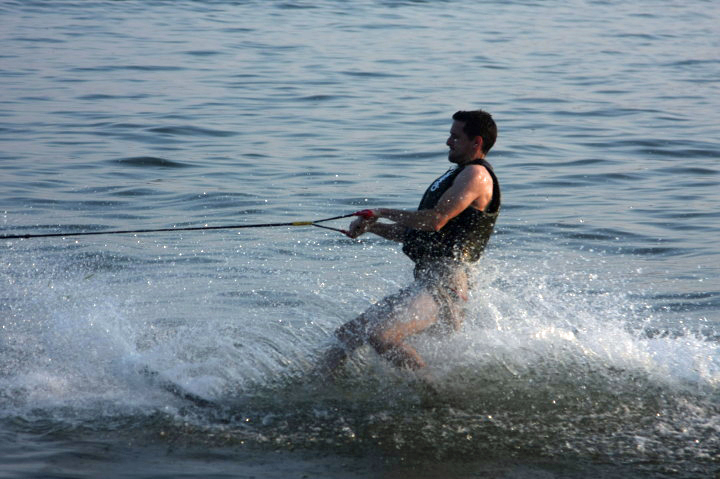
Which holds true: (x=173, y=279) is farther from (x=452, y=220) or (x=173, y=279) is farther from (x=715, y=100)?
(x=715, y=100)

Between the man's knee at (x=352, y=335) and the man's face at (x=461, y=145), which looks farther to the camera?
the man's face at (x=461, y=145)

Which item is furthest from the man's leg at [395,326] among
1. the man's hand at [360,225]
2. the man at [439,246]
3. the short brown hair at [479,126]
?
the short brown hair at [479,126]

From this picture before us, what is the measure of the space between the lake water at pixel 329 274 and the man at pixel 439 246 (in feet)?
1.15

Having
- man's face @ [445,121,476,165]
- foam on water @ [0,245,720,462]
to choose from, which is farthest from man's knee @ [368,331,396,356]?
man's face @ [445,121,476,165]

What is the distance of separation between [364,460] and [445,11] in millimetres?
25104

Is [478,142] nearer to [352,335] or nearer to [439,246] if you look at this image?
[439,246]

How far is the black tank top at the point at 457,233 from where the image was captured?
19.3 ft

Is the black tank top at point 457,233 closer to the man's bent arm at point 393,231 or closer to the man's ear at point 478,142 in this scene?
the man's ear at point 478,142

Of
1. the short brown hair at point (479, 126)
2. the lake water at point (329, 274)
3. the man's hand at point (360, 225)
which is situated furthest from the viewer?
the short brown hair at point (479, 126)

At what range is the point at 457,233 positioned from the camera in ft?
19.4

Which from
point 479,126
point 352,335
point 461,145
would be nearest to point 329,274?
point 352,335

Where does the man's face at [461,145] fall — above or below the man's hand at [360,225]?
above

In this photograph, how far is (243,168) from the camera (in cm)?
1217

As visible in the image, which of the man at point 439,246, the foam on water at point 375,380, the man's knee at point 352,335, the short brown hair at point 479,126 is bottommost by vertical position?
the foam on water at point 375,380
